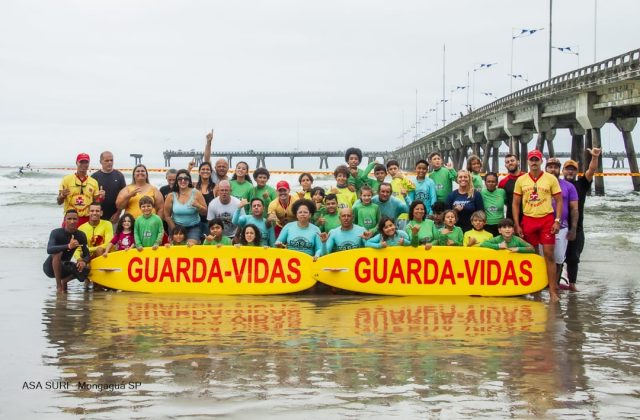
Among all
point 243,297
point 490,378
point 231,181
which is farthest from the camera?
point 231,181

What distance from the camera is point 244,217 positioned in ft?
33.4

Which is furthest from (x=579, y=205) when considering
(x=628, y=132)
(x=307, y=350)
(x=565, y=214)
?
(x=628, y=132)

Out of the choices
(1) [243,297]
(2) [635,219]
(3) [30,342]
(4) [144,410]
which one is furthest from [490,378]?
(2) [635,219]

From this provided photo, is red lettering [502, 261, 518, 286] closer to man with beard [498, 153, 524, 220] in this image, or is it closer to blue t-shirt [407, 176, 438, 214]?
man with beard [498, 153, 524, 220]

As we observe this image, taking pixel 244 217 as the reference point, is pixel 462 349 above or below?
below

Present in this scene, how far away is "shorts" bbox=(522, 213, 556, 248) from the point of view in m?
9.43

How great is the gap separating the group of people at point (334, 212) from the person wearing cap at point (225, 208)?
0.01 m

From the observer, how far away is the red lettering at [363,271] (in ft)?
32.2

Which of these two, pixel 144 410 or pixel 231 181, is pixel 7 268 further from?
pixel 144 410

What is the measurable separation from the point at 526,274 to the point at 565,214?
2.72 feet

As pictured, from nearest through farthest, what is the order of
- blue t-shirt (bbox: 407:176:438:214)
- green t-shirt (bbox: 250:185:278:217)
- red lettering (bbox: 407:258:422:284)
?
red lettering (bbox: 407:258:422:284) < blue t-shirt (bbox: 407:176:438:214) < green t-shirt (bbox: 250:185:278:217)

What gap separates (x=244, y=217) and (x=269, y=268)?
751mm

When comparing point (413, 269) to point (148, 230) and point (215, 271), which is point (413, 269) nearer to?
point (215, 271)

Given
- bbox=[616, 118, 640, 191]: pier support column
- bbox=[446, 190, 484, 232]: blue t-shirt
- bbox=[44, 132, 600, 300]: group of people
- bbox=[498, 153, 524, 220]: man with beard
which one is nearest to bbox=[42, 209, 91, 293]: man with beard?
bbox=[44, 132, 600, 300]: group of people
